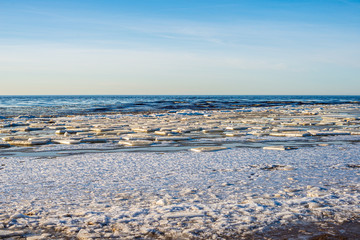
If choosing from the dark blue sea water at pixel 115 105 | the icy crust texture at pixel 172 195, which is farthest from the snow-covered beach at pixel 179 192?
the dark blue sea water at pixel 115 105

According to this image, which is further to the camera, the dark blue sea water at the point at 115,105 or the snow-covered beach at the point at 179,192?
the dark blue sea water at the point at 115,105

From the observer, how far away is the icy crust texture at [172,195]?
3191 millimetres

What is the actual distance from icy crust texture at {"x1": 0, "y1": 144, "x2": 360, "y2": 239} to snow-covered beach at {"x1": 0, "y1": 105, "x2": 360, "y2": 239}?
0.01m

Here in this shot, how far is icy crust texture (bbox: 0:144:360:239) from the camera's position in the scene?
3191mm

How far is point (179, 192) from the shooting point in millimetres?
4234

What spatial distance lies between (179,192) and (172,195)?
153mm

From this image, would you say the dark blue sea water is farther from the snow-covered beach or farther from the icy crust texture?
the icy crust texture

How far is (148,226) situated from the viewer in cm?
318

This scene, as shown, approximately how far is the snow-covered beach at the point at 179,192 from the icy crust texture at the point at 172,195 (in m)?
0.01

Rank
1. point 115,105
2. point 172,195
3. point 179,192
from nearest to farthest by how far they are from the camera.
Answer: point 172,195 → point 179,192 → point 115,105

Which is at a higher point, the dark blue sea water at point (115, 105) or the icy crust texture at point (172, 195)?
the icy crust texture at point (172, 195)

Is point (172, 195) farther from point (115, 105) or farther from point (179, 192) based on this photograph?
point (115, 105)

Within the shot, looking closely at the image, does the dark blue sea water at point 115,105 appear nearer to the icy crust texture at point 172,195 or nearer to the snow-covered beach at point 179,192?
the snow-covered beach at point 179,192

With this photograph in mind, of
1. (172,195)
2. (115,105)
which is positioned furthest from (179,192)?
(115,105)
